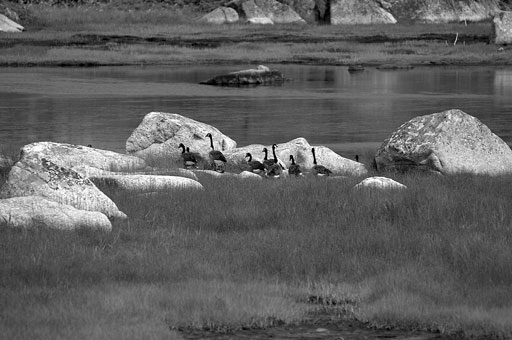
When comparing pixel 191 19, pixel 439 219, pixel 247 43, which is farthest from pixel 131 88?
pixel 191 19

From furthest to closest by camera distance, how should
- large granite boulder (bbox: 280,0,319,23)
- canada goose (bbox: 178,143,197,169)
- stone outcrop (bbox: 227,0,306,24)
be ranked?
1. large granite boulder (bbox: 280,0,319,23)
2. stone outcrop (bbox: 227,0,306,24)
3. canada goose (bbox: 178,143,197,169)

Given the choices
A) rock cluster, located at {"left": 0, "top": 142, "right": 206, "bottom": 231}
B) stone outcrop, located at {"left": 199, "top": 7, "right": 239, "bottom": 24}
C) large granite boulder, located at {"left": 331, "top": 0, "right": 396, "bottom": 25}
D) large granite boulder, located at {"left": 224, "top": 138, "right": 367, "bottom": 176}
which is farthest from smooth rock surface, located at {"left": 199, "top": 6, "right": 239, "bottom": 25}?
rock cluster, located at {"left": 0, "top": 142, "right": 206, "bottom": 231}

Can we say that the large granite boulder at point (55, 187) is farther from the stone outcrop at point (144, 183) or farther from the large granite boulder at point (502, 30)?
the large granite boulder at point (502, 30)

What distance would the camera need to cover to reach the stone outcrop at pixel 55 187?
40.6ft

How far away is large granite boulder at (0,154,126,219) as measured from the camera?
12.4m

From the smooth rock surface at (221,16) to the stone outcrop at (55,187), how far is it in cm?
7339

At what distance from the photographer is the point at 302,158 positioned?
18875 mm

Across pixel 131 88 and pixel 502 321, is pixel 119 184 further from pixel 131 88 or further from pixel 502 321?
pixel 131 88

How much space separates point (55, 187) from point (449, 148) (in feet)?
24.1

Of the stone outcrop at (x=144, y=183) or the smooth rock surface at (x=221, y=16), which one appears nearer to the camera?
the stone outcrop at (x=144, y=183)

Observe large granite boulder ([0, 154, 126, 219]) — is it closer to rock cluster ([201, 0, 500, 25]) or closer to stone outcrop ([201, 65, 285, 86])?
stone outcrop ([201, 65, 285, 86])

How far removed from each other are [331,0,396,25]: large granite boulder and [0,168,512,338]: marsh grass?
77415 millimetres

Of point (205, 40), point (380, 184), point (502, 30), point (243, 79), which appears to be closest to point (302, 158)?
point (380, 184)

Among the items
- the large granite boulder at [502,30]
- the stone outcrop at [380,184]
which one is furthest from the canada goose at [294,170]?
the large granite boulder at [502,30]
